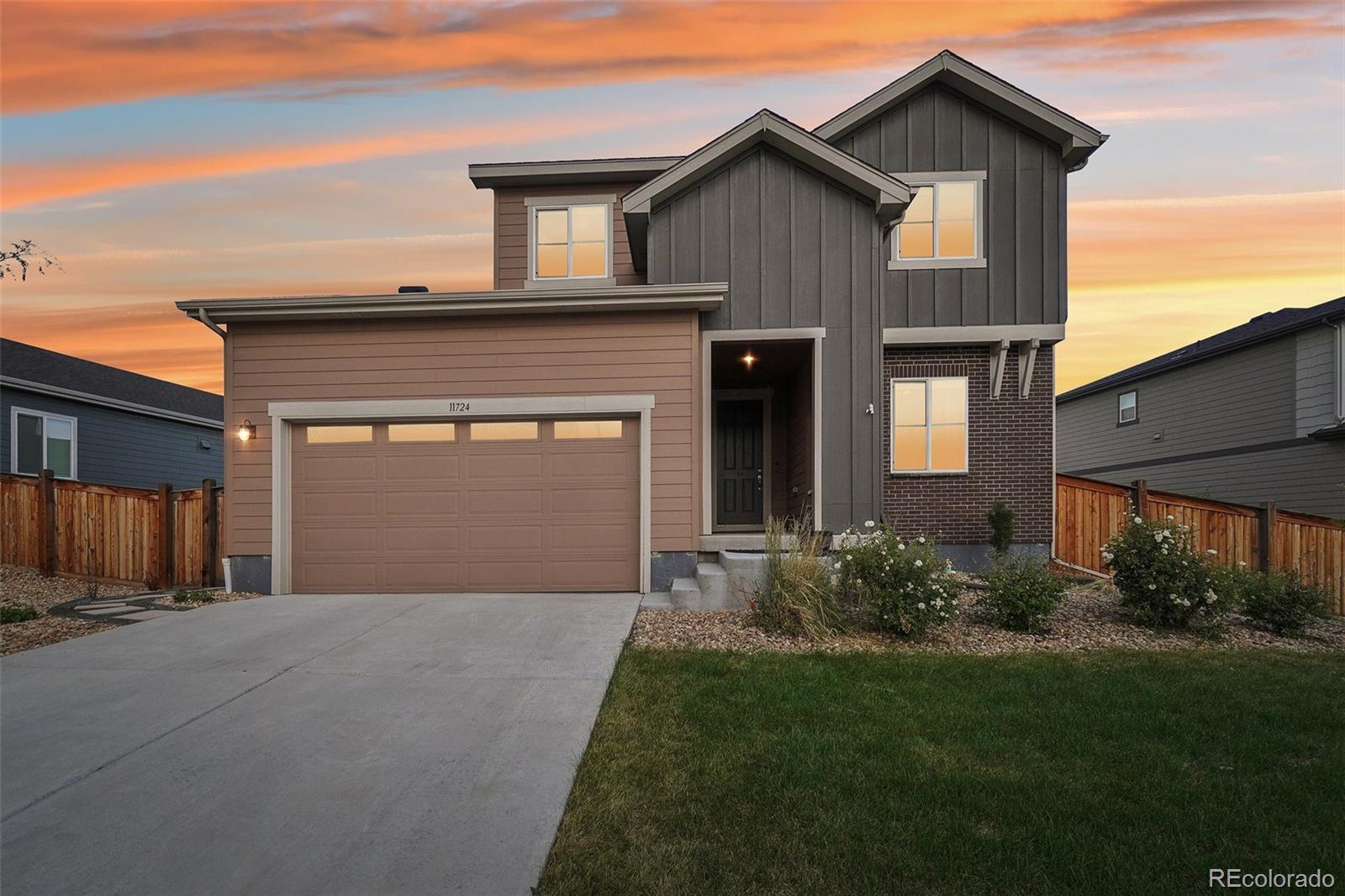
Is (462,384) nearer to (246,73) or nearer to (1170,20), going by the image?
(246,73)

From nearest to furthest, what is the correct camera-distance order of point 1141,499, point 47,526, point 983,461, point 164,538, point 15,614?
point 15,614 < point 164,538 < point 1141,499 < point 47,526 < point 983,461

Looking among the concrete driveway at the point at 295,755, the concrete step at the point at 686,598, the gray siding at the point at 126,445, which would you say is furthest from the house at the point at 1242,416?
the gray siding at the point at 126,445

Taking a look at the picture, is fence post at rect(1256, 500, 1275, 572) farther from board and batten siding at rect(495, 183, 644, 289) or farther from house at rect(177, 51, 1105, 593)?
board and batten siding at rect(495, 183, 644, 289)

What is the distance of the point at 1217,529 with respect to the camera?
1110 centimetres

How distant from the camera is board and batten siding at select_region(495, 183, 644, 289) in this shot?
14.4m

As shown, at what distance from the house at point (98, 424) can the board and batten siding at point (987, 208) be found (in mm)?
16106

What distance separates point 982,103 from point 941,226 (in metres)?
2.27

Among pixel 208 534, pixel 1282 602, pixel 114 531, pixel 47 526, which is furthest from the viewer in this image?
pixel 47 526

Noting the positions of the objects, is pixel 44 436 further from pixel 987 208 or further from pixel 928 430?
pixel 987 208

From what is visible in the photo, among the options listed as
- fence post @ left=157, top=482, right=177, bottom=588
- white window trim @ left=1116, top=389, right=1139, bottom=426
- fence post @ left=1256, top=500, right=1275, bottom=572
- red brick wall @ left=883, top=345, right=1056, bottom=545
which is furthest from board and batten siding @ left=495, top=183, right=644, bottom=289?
white window trim @ left=1116, top=389, right=1139, bottom=426

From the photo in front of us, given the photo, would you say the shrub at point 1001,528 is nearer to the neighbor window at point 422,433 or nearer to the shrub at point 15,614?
the neighbor window at point 422,433

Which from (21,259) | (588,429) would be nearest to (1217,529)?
(588,429)

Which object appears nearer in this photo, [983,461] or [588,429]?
[588,429]

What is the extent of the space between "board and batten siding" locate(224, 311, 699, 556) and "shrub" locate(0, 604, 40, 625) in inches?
83.5
